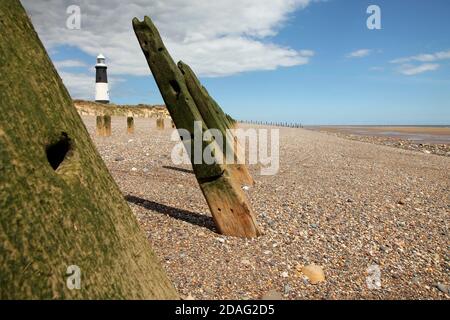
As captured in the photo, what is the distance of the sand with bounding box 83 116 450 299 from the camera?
12.8 ft

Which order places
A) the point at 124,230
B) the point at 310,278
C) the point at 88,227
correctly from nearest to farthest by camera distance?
the point at 88,227 < the point at 124,230 < the point at 310,278

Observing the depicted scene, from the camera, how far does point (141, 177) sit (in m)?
8.73

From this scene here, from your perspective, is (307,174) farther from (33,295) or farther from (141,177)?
(33,295)

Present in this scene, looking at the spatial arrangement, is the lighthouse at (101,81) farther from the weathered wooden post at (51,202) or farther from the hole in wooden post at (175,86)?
the weathered wooden post at (51,202)

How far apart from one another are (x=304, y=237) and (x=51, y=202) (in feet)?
12.9

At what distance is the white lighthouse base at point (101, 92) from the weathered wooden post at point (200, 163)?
56573mm

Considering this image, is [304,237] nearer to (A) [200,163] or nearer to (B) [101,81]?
(A) [200,163]

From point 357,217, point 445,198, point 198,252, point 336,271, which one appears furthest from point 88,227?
point 445,198

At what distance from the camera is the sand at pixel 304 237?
12.8 feet

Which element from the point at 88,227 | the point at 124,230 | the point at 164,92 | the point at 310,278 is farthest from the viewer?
the point at 164,92

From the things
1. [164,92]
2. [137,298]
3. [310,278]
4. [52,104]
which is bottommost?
[310,278]

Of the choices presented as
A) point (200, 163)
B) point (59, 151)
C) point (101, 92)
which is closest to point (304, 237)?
point (200, 163)

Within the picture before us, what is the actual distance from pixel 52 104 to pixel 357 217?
535 cm

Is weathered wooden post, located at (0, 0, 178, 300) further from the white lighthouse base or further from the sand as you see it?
the white lighthouse base
